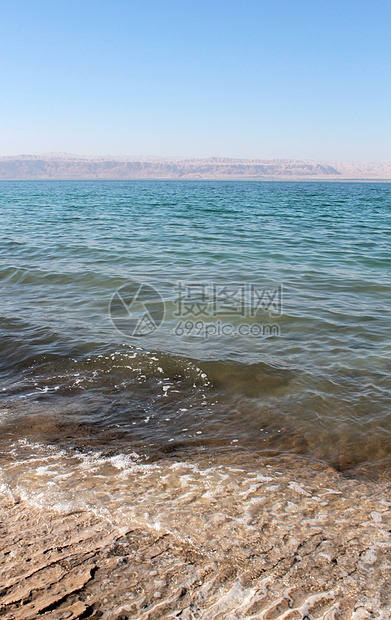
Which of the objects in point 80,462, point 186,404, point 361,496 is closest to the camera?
point 361,496

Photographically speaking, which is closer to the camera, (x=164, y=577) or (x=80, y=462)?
(x=164, y=577)

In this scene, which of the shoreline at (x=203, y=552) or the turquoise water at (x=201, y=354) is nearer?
the shoreline at (x=203, y=552)

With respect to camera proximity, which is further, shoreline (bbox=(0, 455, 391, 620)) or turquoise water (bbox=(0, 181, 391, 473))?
turquoise water (bbox=(0, 181, 391, 473))

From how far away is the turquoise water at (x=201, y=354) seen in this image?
15.7 ft

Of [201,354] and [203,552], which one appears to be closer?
[203,552]

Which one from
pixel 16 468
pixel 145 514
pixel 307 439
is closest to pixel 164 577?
pixel 145 514

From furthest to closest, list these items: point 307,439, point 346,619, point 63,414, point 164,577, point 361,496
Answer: point 63,414
point 307,439
point 361,496
point 164,577
point 346,619

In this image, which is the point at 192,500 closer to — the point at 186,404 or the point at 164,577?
the point at 164,577

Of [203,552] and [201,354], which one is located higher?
[201,354]

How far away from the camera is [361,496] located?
372 cm

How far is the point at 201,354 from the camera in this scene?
7012 mm

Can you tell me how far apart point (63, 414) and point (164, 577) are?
287 cm

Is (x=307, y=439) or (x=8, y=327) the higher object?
(x=8, y=327)

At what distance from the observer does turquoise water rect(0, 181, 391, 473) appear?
4.80 m
